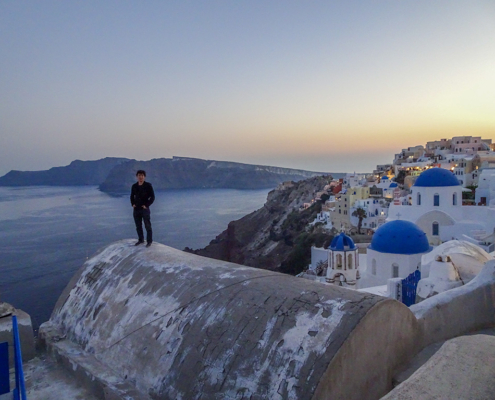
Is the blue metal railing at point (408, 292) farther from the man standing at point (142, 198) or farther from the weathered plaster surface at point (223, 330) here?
the man standing at point (142, 198)

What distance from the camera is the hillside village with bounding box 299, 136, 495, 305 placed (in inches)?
373

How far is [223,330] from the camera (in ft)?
11.4

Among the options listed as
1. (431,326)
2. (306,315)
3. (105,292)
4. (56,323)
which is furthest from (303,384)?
(56,323)

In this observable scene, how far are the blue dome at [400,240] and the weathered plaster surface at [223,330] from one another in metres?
14.1

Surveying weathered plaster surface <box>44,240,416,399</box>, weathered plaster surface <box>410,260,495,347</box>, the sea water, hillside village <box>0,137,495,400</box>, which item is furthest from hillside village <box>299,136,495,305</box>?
the sea water

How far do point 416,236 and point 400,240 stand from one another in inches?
31.2

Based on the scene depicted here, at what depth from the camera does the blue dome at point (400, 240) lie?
1692 cm

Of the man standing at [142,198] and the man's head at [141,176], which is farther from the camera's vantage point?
the man standing at [142,198]

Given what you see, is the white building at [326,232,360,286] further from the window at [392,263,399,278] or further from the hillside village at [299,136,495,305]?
the window at [392,263,399,278]

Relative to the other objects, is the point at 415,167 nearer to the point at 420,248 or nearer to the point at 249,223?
the point at 249,223

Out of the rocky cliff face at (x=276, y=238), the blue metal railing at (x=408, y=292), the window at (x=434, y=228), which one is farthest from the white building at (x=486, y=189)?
the blue metal railing at (x=408, y=292)

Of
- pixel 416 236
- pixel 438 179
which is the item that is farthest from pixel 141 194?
pixel 438 179

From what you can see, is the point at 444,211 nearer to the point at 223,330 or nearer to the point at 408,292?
the point at 408,292

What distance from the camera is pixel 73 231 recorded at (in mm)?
Answer: 56125
